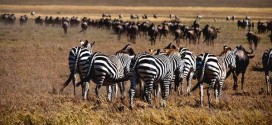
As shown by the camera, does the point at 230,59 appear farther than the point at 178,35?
No

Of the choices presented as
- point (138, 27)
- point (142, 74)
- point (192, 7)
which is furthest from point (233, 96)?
point (192, 7)

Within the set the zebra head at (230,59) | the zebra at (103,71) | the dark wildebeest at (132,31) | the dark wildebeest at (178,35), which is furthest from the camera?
the dark wildebeest at (132,31)

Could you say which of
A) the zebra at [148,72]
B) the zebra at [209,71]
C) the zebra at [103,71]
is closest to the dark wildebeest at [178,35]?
the zebra at [209,71]

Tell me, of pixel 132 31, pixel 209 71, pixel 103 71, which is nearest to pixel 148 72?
pixel 103 71

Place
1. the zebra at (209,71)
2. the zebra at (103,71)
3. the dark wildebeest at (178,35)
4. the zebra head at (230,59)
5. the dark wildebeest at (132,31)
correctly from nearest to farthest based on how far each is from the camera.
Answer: the zebra at (103,71), the zebra at (209,71), the zebra head at (230,59), the dark wildebeest at (178,35), the dark wildebeest at (132,31)

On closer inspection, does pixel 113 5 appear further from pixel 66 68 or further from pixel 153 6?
pixel 66 68

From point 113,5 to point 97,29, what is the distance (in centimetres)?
6573

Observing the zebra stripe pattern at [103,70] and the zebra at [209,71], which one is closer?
the zebra stripe pattern at [103,70]

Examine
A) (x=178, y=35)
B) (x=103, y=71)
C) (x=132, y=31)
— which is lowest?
(x=178, y=35)

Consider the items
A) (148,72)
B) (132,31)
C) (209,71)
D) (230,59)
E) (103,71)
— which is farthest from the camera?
(132,31)

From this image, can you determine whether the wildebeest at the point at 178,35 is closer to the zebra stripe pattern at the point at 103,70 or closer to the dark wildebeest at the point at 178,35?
the dark wildebeest at the point at 178,35

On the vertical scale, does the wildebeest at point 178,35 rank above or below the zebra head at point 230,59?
below

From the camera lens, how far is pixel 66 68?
821 inches

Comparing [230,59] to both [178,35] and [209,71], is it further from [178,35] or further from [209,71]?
[178,35]
